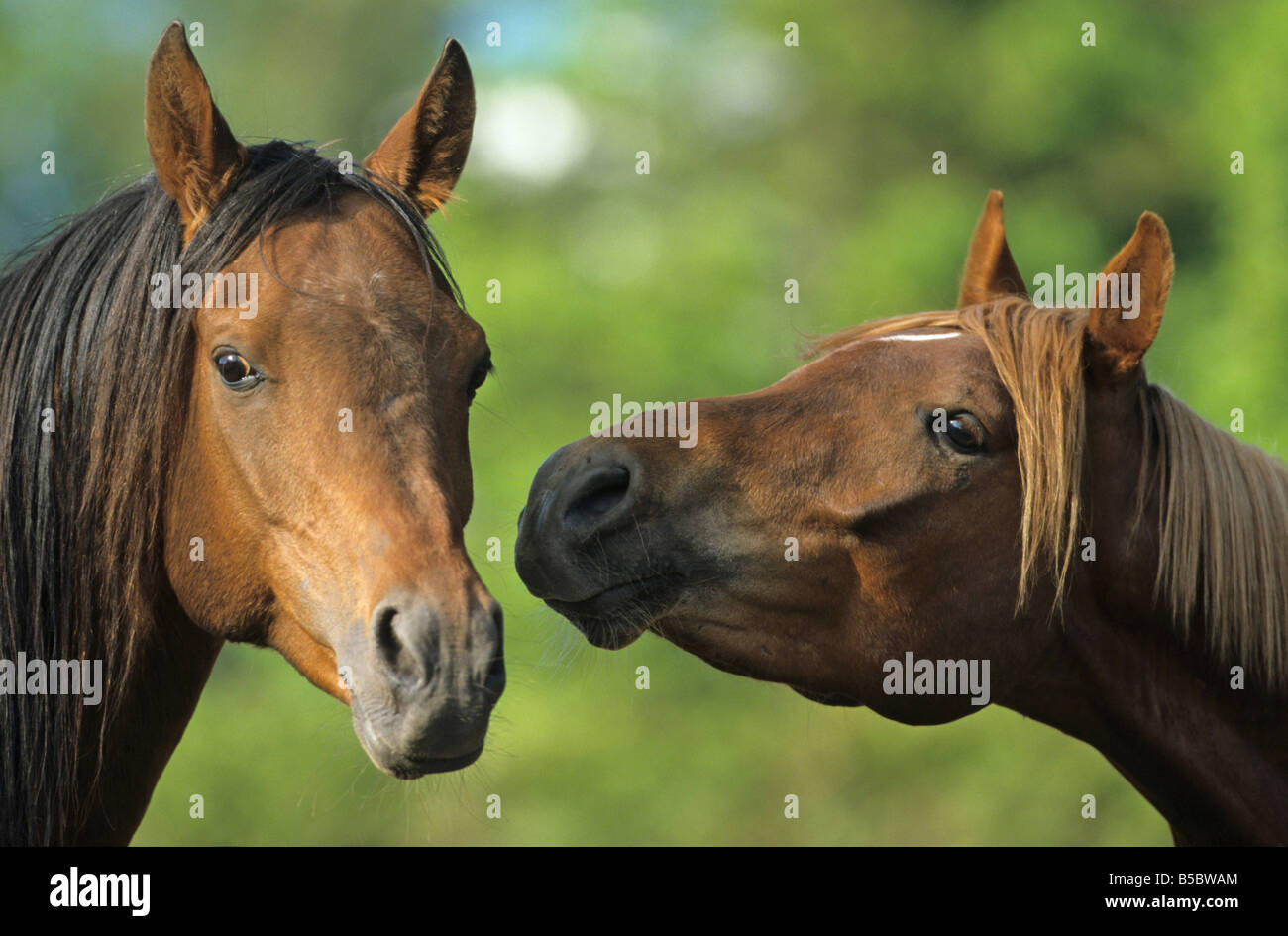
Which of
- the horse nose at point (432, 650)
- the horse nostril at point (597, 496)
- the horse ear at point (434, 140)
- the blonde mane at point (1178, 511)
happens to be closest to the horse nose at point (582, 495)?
the horse nostril at point (597, 496)

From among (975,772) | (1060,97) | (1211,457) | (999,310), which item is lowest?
(975,772)

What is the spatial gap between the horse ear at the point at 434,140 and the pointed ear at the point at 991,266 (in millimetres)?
1976

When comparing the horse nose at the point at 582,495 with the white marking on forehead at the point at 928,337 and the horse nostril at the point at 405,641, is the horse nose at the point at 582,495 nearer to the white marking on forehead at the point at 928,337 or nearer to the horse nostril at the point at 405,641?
the horse nostril at the point at 405,641

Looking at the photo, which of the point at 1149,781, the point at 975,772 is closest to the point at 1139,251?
the point at 1149,781

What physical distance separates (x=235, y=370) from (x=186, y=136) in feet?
2.32

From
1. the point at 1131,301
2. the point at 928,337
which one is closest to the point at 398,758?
the point at 928,337

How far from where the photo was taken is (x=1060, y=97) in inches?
639

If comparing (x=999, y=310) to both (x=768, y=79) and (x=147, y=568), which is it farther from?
(x=768, y=79)

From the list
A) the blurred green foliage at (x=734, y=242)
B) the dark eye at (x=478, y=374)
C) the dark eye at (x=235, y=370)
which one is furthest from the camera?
the blurred green foliage at (x=734, y=242)

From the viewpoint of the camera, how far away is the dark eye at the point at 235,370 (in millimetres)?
3053

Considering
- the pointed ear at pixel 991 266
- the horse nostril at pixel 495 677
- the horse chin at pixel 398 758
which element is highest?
the pointed ear at pixel 991 266

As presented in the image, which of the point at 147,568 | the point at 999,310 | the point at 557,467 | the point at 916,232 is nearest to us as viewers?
the point at 147,568

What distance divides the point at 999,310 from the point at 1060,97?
1394 cm

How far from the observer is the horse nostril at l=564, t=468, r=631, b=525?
344 centimetres
